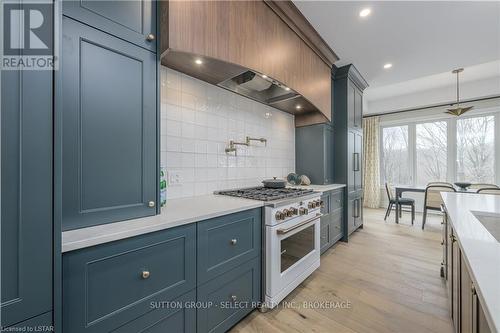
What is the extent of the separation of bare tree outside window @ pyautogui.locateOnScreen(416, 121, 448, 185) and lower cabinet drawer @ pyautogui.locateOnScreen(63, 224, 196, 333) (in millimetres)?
6195

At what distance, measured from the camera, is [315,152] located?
10.1 feet

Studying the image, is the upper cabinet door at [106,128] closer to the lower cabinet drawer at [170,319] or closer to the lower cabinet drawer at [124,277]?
the lower cabinet drawer at [124,277]

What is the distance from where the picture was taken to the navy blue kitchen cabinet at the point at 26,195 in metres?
0.64

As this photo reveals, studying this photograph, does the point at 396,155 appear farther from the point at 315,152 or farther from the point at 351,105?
the point at 315,152

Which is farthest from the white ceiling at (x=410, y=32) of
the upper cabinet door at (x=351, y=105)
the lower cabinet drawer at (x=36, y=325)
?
the lower cabinet drawer at (x=36, y=325)

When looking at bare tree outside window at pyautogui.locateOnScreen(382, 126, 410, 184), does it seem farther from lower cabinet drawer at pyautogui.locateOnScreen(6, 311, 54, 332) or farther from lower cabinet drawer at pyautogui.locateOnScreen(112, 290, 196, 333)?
lower cabinet drawer at pyautogui.locateOnScreen(6, 311, 54, 332)

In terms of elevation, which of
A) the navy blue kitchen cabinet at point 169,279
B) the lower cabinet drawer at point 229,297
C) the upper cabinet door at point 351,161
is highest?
the upper cabinet door at point 351,161

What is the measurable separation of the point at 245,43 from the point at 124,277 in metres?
1.71

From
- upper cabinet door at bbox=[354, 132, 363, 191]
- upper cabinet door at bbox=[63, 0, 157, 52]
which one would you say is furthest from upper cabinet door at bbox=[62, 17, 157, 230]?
upper cabinet door at bbox=[354, 132, 363, 191]

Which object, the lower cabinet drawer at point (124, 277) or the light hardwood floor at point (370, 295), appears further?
the light hardwood floor at point (370, 295)

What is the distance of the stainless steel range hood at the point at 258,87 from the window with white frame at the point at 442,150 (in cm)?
463

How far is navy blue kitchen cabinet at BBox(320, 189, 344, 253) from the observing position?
2639mm

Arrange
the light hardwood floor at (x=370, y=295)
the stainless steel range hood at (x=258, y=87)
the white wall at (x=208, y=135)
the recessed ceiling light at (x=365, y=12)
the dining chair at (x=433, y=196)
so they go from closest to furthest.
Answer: the light hardwood floor at (x=370, y=295)
the white wall at (x=208, y=135)
the stainless steel range hood at (x=258, y=87)
the recessed ceiling light at (x=365, y=12)
the dining chair at (x=433, y=196)

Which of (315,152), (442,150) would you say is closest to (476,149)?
(442,150)
